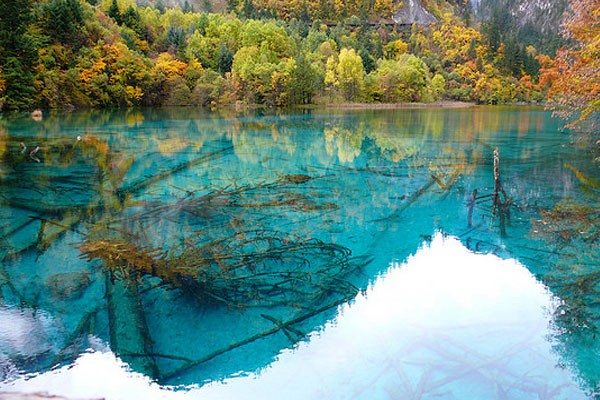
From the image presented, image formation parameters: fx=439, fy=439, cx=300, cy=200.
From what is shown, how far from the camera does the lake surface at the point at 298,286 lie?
4242mm

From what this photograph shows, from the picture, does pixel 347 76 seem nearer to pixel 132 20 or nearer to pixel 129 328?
pixel 132 20

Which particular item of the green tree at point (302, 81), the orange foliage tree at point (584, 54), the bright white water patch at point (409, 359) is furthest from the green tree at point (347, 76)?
the bright white water patch at point (409, 359)

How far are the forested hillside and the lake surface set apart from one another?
61.0 feet

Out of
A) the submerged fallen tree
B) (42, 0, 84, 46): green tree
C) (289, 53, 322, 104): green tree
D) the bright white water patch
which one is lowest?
the bright white water patch

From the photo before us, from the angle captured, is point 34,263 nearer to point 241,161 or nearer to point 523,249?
point 523,249

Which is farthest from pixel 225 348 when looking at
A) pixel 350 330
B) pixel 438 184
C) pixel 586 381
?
pixel 438 184

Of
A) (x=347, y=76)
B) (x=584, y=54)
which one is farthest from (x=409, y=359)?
(x=347, y=76)

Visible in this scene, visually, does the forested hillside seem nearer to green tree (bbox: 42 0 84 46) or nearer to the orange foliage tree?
green tree (bbox: 42 0 84 46)

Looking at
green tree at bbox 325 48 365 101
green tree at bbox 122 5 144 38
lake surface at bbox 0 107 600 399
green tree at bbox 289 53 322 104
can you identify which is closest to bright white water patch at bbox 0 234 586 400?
lake surface at bbox 0 107 600 399

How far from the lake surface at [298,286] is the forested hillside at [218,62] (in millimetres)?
18589

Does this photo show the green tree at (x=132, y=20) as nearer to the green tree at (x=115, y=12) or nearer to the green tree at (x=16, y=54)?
the green tree at (x=115, y=12)

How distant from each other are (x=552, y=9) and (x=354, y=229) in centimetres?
18595

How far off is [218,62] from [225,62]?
1.15 metres

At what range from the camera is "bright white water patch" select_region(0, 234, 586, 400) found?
4008 millimetres
